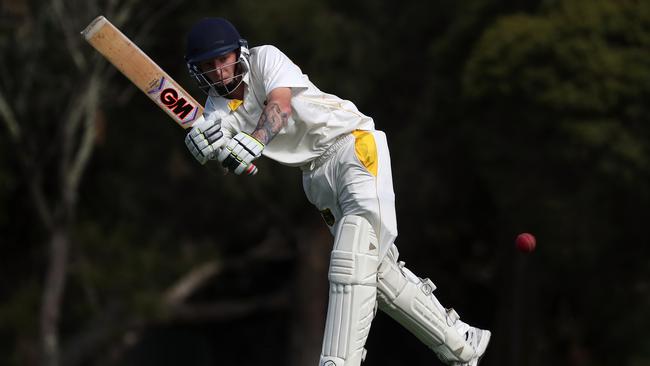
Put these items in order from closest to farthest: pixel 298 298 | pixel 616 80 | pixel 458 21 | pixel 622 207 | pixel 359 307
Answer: pixel 359 307 → pixel 616 80 → pixel 622 207 → pixel 458 21 → pixel 298 298

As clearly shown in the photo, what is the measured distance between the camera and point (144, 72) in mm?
5324

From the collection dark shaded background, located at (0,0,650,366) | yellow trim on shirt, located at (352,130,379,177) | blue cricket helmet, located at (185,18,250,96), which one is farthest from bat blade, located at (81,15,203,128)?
Result: dark shaded background, located at (0,0,650,366)

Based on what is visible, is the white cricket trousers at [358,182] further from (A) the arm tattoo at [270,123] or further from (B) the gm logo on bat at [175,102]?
(B) the gm logo on bat at [175,102]

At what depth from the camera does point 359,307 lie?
4.89m

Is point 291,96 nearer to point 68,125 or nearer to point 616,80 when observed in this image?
point 616,80

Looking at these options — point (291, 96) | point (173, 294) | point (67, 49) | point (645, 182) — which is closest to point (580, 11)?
point (645, 182)

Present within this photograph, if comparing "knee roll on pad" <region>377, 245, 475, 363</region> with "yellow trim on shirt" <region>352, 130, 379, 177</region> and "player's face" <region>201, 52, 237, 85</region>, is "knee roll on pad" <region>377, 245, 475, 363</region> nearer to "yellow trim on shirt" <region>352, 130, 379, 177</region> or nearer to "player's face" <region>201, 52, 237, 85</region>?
"yellow trim on shirt" <region>352, 130, 379, 177</region>

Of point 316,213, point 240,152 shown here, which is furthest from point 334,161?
point 316,213

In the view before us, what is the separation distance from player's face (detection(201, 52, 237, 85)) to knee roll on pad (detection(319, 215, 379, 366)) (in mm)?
726

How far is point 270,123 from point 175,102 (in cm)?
64

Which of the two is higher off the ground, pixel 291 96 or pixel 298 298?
pixel 291 96

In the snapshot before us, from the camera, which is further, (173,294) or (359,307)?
(173,294)

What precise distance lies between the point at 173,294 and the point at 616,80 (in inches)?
321

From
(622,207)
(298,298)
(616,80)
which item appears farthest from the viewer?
(298,298)
